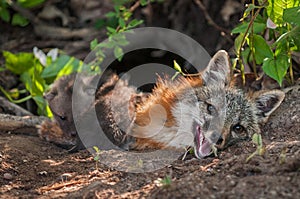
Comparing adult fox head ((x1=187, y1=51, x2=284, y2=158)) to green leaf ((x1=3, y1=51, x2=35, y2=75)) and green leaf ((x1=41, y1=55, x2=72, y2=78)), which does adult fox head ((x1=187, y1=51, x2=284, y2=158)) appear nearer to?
green leaf ((x1=41, y1=55, x2=72, y2=78))

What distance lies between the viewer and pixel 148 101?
206 inches

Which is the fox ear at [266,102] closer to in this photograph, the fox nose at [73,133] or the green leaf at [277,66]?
the green leaf at [277,66]

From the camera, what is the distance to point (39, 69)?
674 cm

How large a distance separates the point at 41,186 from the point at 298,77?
2.93 metres

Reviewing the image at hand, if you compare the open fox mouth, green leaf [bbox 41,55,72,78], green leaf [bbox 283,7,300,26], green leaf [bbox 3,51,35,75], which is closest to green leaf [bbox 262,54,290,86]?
green leaf [bbox 283,7,300,26]

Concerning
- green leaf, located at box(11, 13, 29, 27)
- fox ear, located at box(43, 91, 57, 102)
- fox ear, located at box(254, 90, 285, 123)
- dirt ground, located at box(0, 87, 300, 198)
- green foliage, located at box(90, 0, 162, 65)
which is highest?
green leaf, located at box(11, 13, 29, 27)

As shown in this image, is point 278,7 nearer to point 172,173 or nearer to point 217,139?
point 217,139

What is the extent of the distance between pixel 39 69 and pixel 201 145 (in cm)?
302

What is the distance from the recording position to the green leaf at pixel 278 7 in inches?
176

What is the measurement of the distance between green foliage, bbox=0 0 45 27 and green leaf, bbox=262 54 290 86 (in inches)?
170

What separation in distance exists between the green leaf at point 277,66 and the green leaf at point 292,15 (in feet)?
1.38

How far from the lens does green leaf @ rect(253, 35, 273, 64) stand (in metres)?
4.73

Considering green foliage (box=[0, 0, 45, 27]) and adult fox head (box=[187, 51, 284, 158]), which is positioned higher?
green foliage (box=[0, 0, 45, 27])

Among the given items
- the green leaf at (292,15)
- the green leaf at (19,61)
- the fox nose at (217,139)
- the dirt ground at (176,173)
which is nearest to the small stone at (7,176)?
the dirt ground at (176,173)
